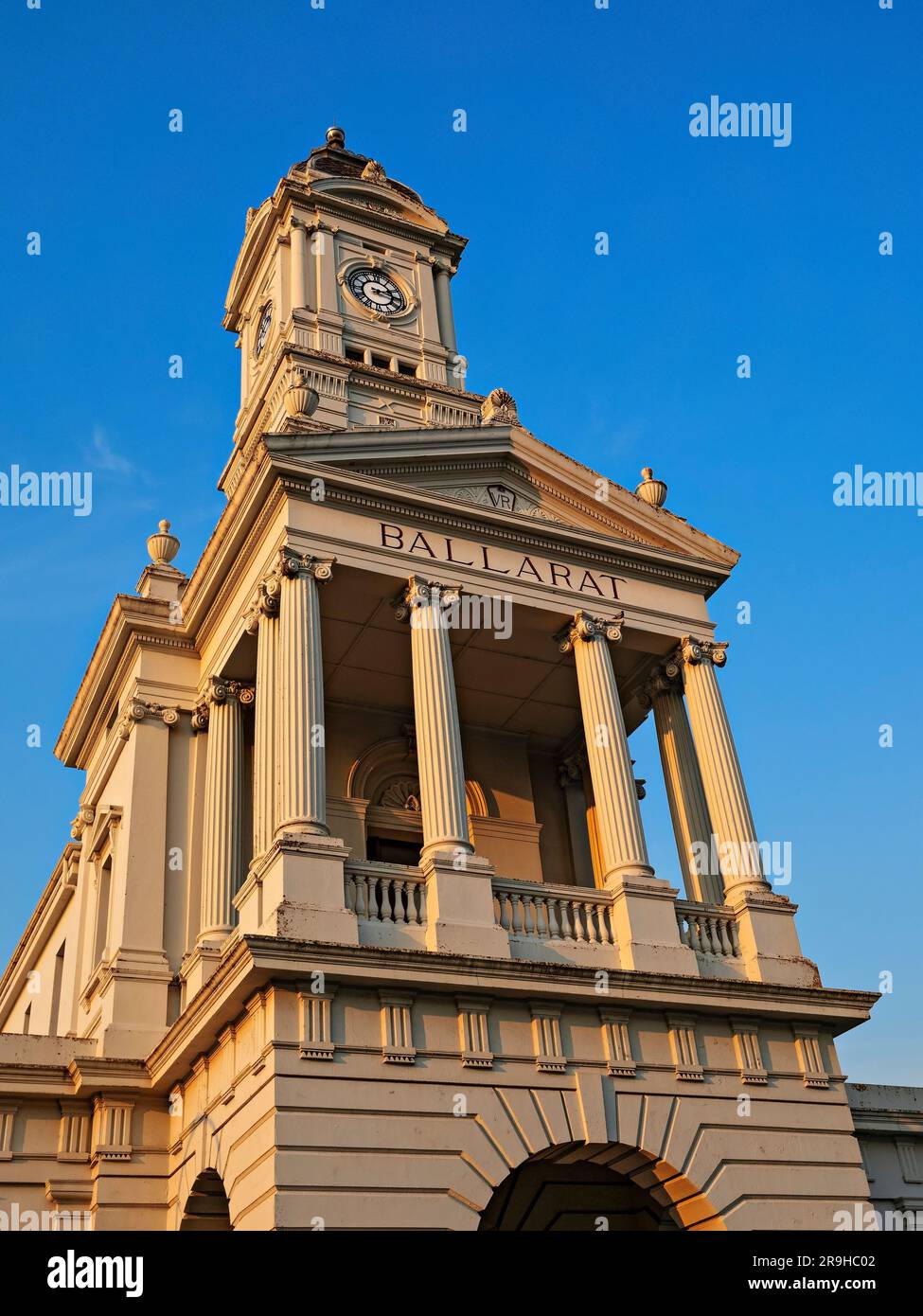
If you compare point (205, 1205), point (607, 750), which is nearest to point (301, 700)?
point (607, 750)

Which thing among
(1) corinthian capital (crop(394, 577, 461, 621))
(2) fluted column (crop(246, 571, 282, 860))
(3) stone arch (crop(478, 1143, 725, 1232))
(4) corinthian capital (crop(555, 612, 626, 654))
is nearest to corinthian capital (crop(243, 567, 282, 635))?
(2) fluted column (crop(246, 571, 282, 860))

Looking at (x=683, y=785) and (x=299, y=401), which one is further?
(x=683, y=785)

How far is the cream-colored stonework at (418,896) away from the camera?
17.4 metres

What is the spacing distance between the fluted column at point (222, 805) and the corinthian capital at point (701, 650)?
817 cm

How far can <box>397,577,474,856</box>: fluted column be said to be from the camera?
19797mm

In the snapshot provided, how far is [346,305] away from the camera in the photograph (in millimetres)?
33938

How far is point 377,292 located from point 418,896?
2066 cm

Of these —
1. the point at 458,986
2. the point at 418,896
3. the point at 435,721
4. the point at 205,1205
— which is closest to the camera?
the point at 458,986

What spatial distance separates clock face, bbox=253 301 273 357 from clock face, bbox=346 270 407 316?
2.39 meters

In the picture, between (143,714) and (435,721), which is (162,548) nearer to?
(143,714)

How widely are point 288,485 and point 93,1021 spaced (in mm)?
10129

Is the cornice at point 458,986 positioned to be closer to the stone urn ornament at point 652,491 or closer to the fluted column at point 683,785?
the fluted column at point 683,785
